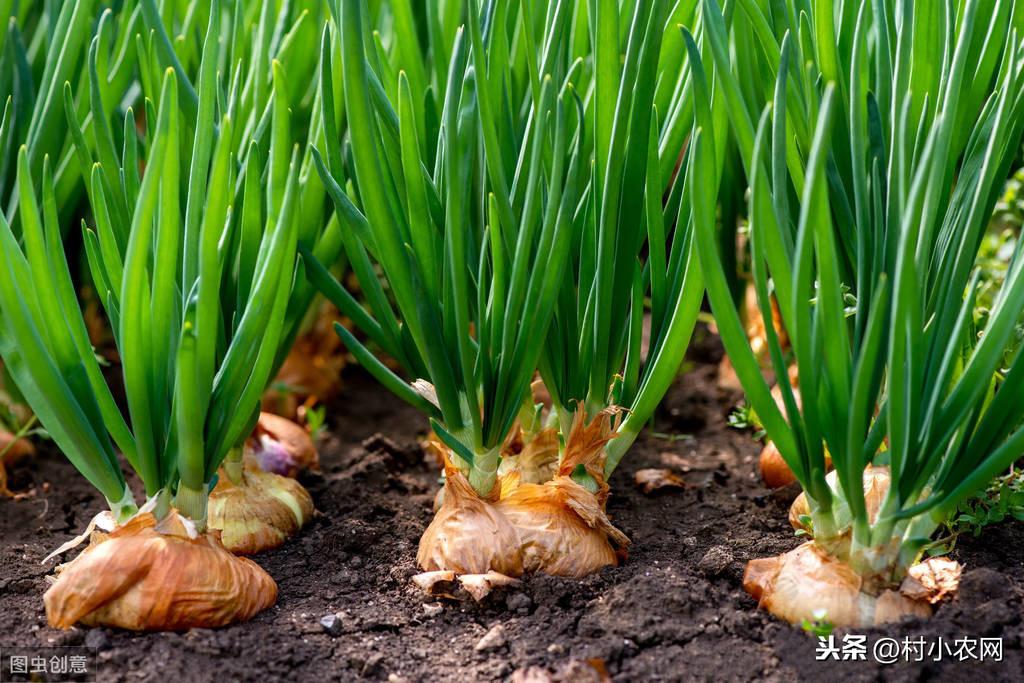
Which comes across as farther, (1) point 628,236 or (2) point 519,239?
(1) point 628,236

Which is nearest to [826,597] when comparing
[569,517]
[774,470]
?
[569,517]

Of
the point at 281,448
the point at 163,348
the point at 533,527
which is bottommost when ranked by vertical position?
the point at 281,448

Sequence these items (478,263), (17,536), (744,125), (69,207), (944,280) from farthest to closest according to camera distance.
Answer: (69,207), (17,536), (478,263), (944,280), (744,125)

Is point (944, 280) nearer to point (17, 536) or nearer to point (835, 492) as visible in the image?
point (835, 492)

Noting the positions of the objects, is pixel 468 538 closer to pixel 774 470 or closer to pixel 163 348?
pixel 163 348

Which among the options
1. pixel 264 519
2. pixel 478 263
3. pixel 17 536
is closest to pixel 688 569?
pixel 478 263
